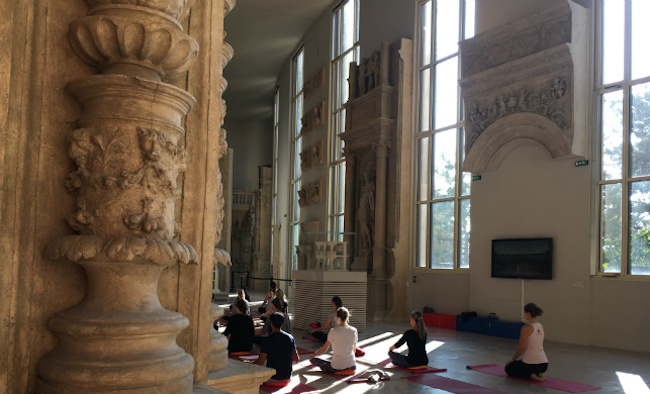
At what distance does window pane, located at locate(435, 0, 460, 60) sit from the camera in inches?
613

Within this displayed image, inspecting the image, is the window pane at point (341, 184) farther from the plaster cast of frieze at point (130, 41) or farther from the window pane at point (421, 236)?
the plaster cast of frieze at point (130, 41)

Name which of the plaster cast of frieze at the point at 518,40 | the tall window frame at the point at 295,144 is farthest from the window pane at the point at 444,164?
the tall window frame at the point at 295,144

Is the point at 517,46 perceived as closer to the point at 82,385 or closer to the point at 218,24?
the point at 218,24

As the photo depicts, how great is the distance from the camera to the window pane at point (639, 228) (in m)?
10.6

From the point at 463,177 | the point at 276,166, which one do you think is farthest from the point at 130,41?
the point at 276,166

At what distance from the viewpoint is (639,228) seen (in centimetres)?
1073

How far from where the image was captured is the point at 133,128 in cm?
260

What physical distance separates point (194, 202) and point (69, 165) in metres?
0.67

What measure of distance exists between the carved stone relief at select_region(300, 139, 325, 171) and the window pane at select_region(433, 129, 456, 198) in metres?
6.96

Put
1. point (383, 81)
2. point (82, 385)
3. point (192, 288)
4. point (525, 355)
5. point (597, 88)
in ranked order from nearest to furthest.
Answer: point (82, 385) → point (192, 288) → point (525, 355) → point (597, 88) → point (383, 81)

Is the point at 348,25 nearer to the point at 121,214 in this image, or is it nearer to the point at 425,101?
the point at 425,101

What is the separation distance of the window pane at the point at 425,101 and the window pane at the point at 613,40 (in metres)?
5.40

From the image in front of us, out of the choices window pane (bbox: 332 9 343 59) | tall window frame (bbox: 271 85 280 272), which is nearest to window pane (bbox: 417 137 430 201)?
window pane (bbox: 332 9 343 59)

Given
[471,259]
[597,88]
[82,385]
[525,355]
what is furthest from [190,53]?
[471,259]
